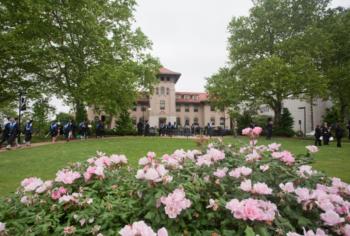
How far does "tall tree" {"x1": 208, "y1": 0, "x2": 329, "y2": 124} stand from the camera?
99.8 feet

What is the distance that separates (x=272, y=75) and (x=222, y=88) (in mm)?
5802

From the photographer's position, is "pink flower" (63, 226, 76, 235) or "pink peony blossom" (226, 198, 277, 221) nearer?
"pink peony blossom" (226, 198, 277, 221)

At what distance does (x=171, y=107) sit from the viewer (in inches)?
2997

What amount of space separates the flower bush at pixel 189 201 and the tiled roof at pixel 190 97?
77619 millimetres

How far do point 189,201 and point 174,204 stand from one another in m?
0.15

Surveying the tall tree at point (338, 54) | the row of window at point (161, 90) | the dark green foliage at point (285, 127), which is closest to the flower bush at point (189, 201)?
the dark green foliage at point (285, 127)

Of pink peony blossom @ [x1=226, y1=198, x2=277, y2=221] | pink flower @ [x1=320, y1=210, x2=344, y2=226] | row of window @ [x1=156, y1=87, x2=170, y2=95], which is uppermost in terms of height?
row of window @ [x1=156, y1=87, x2=170, y2=95]

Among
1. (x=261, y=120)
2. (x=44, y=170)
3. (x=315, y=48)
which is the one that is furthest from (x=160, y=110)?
(x=44, y=170)

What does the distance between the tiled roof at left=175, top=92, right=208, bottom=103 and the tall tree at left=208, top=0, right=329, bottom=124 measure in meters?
43.6

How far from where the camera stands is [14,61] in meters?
26.5

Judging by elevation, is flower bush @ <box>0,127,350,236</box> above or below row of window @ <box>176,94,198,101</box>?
below

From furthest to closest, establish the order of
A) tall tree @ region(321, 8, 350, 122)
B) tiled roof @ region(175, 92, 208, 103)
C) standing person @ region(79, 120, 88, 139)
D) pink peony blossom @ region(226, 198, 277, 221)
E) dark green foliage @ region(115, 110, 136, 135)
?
tiled roof @ region(175, 92, 208, 103)
dark green foliage @ region(115, 110, 136, 135)
tall tree @ region(321, 8, 350, 122)
standing person @ region(79, 120, 88, 139)
pink peony blossom @ region(226, 198, 277, 221)

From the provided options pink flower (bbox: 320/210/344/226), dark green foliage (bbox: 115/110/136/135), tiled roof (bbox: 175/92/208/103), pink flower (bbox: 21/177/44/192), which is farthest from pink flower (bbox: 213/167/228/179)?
tiled roof (bbox: 175/92/208/103)

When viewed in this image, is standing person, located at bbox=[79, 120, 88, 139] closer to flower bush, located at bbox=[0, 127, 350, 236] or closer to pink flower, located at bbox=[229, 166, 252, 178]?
flower bush, located at bbox=[0, 127, 350, 236]
